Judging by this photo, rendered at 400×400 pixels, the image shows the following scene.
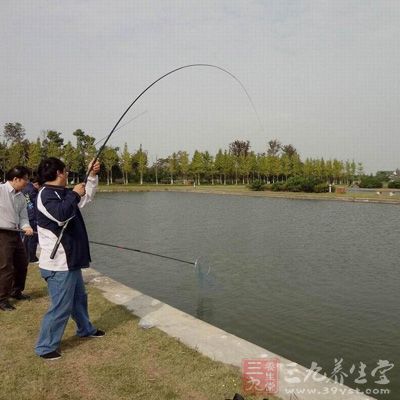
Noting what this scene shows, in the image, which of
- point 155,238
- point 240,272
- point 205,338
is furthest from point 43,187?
point 155,238

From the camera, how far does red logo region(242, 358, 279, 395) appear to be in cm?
376

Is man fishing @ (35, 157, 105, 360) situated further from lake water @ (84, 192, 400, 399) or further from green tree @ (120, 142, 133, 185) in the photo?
green tree @ (120, 142, 133, 185)

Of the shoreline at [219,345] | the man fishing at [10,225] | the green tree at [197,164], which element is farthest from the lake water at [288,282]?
the green tree at [197,164]

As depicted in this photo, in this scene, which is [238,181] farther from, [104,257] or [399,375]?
[399,375]

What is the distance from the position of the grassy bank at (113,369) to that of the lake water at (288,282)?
7.19 ft

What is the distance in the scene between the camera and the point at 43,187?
14.2ft

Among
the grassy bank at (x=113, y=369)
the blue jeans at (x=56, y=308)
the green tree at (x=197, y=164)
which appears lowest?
the grassy bank at (x=113, y=369)

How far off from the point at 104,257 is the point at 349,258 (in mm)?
7800

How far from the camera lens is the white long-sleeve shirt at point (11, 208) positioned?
19.2 feet

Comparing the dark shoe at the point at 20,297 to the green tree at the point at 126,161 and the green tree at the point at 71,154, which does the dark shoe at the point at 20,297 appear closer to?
the green tree at the point at 71,154

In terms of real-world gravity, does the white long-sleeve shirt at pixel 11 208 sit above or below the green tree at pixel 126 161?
below

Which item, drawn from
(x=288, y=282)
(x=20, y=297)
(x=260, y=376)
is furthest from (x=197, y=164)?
(x=260, y=376)

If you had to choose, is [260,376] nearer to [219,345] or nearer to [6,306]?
[219,345]

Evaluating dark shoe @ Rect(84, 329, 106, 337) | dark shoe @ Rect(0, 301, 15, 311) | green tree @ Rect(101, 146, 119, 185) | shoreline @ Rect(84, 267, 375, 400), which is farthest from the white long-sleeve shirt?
green tree @ Rect(101, 146, 119, 185)
